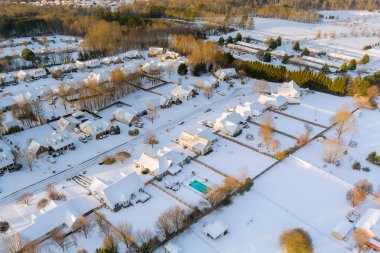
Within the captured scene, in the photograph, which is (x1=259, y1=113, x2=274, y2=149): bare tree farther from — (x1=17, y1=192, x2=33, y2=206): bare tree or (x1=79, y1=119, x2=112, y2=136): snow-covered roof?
(x1=17, y1=192, x2=33, y2=206): bare tree

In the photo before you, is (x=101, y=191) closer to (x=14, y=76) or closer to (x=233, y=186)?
(x=233, y=186)

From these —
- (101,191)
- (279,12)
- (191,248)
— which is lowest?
(191,248)

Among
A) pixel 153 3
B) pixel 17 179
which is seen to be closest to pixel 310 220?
pixel 17 179

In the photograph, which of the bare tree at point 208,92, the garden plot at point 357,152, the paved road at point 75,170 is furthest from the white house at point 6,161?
the garden plot at point 357,152

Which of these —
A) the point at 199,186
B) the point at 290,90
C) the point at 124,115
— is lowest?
the point at 199,186

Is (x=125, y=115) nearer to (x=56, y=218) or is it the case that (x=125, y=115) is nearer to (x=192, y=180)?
(x=192, y=180)

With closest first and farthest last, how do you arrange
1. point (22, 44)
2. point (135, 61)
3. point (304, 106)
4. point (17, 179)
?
point (17, 179) < point (304, 106) < point (135, 61) < point (22, 44)

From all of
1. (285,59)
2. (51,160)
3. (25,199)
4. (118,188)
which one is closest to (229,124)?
(118,188)
